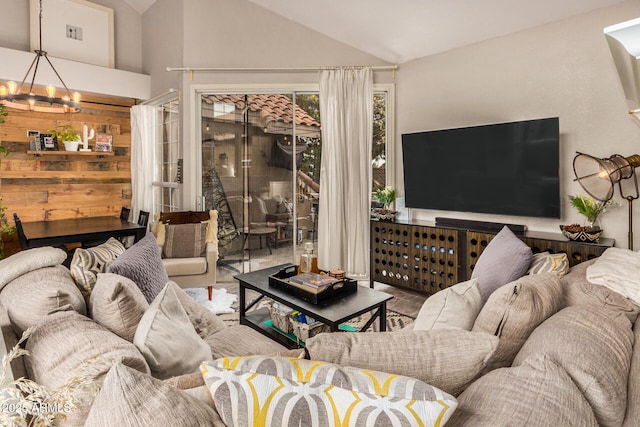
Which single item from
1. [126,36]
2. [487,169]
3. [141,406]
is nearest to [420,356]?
[141,406]

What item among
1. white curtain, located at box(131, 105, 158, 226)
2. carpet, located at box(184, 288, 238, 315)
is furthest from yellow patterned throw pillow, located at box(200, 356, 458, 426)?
white curtain, located at box(131, 105, 158, 226)

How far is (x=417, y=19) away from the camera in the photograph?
3.53 m

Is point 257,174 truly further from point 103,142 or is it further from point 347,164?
point 103,142

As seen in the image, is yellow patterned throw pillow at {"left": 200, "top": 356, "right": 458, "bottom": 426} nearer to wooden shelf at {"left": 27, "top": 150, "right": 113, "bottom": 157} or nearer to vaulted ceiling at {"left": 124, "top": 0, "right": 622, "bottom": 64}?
vaulted ceiling at {"left": 124, "top": 0, "right": 622, "bottom": 64}

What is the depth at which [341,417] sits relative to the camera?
71cm

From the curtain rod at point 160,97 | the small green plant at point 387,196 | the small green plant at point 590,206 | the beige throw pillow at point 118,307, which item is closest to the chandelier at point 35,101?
the curtain rod at point 160,97

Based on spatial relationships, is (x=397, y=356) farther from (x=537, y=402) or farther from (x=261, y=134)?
(x=261, y=134)

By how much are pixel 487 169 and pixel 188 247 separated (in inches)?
115

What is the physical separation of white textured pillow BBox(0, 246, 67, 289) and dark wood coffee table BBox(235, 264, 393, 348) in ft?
3.90

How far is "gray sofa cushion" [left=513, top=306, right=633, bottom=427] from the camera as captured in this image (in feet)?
3.04

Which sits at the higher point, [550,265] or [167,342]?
[550,265]

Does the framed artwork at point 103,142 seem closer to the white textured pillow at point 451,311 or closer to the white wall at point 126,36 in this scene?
the white wall at point 126,36

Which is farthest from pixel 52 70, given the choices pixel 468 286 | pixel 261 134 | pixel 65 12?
pixel 468 286

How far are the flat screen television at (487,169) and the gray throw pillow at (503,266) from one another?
133 cm
